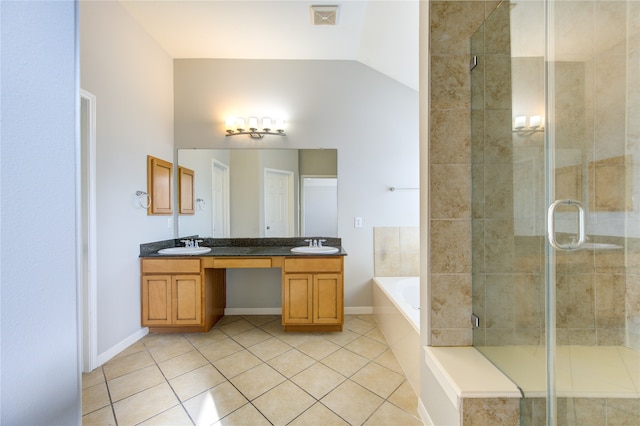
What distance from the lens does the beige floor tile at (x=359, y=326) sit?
8.52 ft

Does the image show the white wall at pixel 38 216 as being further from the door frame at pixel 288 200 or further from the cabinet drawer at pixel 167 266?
the door frame at pixel 288 200

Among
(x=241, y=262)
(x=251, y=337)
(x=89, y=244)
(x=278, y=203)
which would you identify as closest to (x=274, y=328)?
(x=251, y=337)

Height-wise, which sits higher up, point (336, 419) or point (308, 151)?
point (308, 151)

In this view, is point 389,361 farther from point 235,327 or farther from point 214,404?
point 235,327

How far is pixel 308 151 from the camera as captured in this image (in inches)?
120

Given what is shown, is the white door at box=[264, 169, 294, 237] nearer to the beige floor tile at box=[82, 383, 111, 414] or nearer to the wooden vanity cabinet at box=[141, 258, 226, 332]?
the wooden vanity cabinet at box=[141, 258, 226, 332]

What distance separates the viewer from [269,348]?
88.5 inches

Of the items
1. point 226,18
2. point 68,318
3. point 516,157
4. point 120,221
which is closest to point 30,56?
point 68,318

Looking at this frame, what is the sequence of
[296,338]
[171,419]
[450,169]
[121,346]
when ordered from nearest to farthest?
[450,169], [171,419], [121,346], [296,338]

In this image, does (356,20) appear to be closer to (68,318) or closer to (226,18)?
(226,18)

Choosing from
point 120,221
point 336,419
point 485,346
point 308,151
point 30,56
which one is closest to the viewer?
point 30,56

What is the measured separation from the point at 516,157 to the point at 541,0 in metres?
0.69

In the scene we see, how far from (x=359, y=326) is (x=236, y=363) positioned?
1257 mm

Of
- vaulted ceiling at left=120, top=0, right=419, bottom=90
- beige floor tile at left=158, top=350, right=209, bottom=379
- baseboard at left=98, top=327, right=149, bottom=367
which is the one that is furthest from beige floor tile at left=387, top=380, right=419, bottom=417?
vaulted ceiling at left=120, top=0, right=419, bottom=90
